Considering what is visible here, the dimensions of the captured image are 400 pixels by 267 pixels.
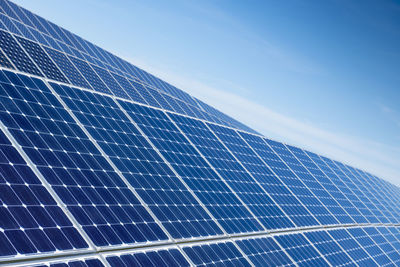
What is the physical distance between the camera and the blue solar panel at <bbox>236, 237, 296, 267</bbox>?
16.5m

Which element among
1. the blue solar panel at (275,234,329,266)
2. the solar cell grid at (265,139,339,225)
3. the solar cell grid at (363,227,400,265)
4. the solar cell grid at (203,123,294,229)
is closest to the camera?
the blue solar panel at (275,234,329,266)

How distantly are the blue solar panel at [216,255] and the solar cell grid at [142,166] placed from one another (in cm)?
61

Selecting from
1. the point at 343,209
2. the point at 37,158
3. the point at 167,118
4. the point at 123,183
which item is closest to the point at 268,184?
the point at 167,118

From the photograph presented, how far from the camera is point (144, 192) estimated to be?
1491 cm

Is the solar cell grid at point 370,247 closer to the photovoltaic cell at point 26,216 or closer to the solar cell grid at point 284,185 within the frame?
the solar cell grid at point 284,185

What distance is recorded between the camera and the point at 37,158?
1202 centimetres

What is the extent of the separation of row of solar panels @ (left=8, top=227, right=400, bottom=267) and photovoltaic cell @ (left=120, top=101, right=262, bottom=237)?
44.4 inches

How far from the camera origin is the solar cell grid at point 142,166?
14969 millimetres

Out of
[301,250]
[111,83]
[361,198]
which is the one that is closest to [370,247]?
[301,250]

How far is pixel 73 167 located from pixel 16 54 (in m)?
21.6

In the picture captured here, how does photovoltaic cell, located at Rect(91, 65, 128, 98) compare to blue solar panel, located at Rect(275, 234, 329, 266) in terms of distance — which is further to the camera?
photovoltaic cell, located at Rect(91, 65, 128, 98)

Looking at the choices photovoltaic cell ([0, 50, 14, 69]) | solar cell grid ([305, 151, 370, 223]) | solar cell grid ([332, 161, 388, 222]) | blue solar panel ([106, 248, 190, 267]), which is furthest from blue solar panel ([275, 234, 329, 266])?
photovoltaic cell ([0, 50, 14, 69])

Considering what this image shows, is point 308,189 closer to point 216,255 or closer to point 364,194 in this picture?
point 364,194

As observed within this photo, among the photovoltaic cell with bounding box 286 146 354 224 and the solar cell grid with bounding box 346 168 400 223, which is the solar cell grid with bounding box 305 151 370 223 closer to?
the photovoltaic cell with bounding box 286 146 354 224
